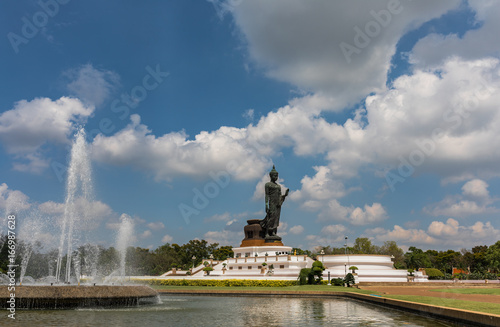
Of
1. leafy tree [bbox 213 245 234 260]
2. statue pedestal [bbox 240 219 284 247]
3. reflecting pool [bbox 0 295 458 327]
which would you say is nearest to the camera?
reflecting pool [bbox 0 295 458 327]

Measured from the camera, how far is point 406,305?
17.4 meters

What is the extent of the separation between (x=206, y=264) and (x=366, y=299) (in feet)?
112

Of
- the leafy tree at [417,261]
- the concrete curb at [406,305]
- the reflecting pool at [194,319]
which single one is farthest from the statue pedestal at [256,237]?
the reflecting pool at [194,319]

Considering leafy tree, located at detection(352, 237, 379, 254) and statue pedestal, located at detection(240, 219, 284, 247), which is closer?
statue pedestal, located at detection(240, 219, 284, 247)

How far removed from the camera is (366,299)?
22.8 m

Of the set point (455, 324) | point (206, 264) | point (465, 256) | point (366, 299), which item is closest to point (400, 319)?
point (455, 324)

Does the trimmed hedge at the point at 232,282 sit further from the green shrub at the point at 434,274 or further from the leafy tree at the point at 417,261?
the leafy tree at the point at 417,261

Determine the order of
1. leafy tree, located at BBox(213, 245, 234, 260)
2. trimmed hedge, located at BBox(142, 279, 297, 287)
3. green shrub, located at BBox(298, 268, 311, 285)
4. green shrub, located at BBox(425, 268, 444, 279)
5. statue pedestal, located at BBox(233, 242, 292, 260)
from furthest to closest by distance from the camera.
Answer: leafy tree, located at BBox(213, 245, 234, 260) < green shrub, located at BBox(425, 268, 444, 279) < statue pedestal, located at BBox(233, 242, 292, 260) < trimmed hedge, located at BBox(142, 279, 297, 287) < green shrub, located at BBox(298, 268, 311, 285)

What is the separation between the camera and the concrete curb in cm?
1173

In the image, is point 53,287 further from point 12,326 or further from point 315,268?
point 315,268

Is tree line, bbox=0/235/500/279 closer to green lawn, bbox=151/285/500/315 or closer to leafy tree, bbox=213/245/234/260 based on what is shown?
leafy tree, bbox=213/245/234/260

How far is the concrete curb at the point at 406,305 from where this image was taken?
11.7 m

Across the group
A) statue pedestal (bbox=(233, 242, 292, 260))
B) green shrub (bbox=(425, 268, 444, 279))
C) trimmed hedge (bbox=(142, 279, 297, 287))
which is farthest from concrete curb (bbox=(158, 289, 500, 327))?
green shrub (bbox=(425, 268, 444, 279))

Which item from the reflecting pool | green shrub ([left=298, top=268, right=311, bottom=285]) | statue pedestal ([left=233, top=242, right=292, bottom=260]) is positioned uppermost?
statue pedestal ([left=233, top=242, right=292, bottom=260])
